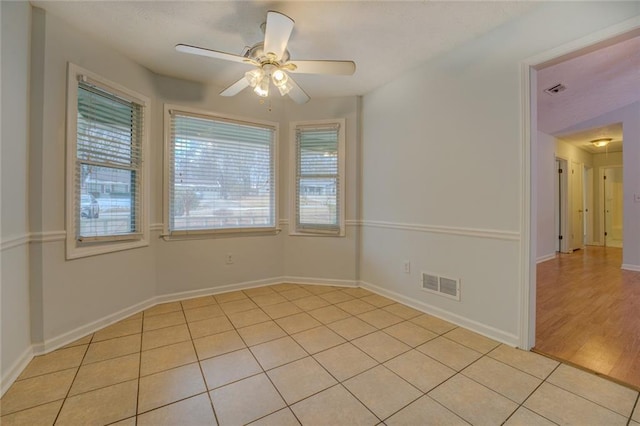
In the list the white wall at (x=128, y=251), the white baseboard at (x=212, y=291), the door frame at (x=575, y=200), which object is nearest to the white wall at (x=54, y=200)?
the white wall at (x=128, y=251)

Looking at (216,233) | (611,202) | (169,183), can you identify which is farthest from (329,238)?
(611,202)

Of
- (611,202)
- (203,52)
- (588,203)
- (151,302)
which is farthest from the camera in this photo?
(611,202)

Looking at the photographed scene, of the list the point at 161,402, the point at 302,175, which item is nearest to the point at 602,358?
the point at 161,402

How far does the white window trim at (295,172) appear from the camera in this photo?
3539 millimetres

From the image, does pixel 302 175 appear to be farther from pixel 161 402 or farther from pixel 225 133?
pixel 161 402

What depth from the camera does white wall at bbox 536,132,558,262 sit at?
5047 mm

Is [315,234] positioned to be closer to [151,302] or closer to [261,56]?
[151,302]

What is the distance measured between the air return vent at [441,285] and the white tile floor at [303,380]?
269mm

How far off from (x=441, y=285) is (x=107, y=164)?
3.22 metres

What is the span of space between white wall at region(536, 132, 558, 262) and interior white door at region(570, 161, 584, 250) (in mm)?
941

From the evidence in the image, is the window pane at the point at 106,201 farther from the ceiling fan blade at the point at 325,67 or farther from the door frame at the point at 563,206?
the door frame at the point at 563,206

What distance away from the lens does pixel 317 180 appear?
3.64 m

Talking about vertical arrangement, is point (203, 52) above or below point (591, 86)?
below

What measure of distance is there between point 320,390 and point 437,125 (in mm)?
2388
